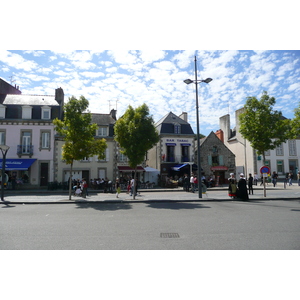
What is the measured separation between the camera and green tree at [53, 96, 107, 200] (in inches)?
644

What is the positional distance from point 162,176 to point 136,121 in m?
16.3

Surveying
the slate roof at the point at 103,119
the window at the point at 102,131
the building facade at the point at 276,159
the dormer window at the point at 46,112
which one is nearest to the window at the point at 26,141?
the dormer window at the point at 46,112

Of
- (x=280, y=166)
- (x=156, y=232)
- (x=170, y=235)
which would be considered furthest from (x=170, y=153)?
(x=170, y=235)

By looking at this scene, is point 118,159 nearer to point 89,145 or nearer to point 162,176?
point 162,176

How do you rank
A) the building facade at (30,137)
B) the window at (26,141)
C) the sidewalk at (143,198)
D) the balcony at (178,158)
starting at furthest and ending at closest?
1. the balcony at (178,158)
2. the window at (26,141)
3. the building facade at (30,137)
4. the sidewalk at (143,198)

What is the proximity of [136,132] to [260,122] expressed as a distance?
11104 millimetres

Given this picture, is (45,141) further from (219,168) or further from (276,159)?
(276,159)

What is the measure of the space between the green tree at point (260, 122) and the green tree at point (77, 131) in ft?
40.4

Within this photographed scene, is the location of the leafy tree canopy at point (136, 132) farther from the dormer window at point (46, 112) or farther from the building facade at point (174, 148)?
the building facade at point (174, 148)

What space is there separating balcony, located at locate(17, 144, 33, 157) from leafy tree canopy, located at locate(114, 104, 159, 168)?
48.7ft

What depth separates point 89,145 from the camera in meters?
16.7

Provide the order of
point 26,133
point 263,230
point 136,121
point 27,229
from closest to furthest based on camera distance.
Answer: point 263,230 → point 27,229 → point 136,121 → point 26,133

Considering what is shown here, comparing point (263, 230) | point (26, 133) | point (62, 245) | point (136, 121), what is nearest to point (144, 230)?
point (62, 245)

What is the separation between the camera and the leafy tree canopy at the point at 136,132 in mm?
16328
